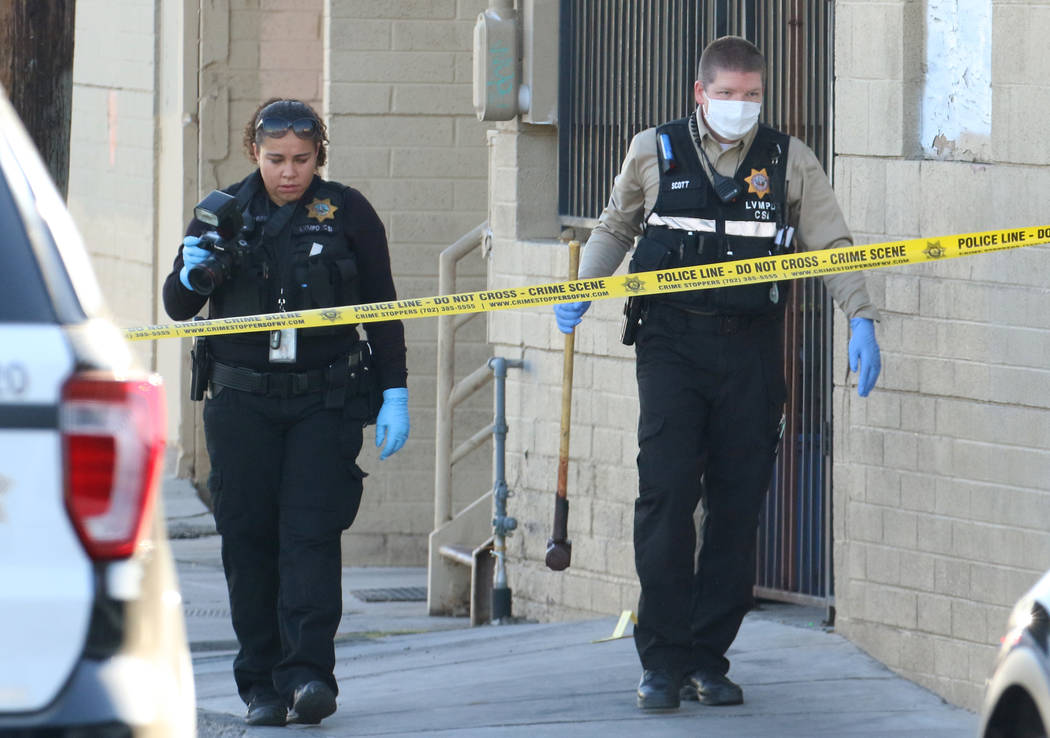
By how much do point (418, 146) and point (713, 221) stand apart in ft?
16.9

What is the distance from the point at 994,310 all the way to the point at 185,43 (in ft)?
23.7

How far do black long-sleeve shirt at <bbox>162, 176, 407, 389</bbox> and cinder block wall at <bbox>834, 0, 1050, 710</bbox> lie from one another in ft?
5.61

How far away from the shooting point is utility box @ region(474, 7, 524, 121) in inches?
319

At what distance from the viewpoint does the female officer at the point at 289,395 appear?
546 centimetres

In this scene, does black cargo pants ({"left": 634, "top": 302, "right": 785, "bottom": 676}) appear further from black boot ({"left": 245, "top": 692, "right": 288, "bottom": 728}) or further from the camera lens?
the camera lens

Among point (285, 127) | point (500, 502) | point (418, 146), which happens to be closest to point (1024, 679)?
point (285, 127)

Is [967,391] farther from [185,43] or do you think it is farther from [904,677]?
[185,43]

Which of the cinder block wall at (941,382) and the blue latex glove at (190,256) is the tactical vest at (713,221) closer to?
the cinder block wall at (941,382)

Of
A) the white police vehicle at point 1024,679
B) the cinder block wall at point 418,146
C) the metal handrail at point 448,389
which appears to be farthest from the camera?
the cinder block wall at point 418,146

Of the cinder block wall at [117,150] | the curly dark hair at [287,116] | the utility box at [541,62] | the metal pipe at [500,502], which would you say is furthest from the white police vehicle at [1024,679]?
the cinder block wall at [117,150]

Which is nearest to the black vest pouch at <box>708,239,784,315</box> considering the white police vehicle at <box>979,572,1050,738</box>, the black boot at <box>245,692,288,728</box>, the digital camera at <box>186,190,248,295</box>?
the digital camera at <box>186,190,248,295</box>

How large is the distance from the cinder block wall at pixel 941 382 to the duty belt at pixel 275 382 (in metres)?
1.99

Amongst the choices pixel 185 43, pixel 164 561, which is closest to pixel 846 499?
pixel 164 561

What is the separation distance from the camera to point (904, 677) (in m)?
6.20
